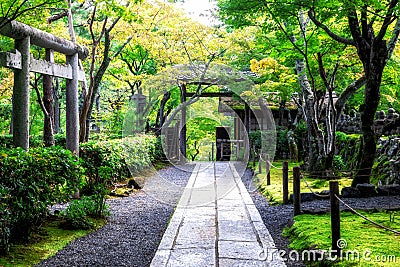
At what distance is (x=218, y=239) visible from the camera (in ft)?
17.7

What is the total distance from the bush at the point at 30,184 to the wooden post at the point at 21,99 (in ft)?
2.78

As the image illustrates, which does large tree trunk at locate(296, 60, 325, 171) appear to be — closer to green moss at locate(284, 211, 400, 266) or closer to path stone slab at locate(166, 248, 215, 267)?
green moss at locate(284, 211, 400, 266)

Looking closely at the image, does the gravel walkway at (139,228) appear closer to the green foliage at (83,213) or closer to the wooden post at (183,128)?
the green foliage at (83,213)

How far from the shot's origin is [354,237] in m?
4.88

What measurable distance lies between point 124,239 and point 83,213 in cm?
89

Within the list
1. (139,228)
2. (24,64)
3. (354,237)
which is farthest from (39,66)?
(354,237)

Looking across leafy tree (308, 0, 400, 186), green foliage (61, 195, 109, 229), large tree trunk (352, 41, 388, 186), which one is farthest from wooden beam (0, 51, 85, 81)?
large tree trunk (352, 41, 388, 186)

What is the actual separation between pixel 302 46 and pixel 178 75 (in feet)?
22.7

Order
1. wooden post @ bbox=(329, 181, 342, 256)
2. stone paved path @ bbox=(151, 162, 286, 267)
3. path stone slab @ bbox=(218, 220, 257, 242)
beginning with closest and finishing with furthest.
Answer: wooden post @ bbox=(329, 181, 342, 256), stone paved path @ bbox=(151, 162, 286, 267), path stone slab @ bbox=(218, 220, 257, 242)

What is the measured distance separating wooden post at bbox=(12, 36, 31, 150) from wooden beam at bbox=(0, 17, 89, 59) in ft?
0.46

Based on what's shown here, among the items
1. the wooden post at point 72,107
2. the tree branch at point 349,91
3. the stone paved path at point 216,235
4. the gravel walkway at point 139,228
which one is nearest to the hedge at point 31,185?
the gravel walkway at point 139,228

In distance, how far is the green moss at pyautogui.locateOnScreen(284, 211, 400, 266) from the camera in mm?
4191

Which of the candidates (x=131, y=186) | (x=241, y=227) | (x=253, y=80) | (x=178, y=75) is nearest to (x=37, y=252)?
(x=241, y=227)

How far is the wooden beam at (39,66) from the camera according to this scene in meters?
6.05
